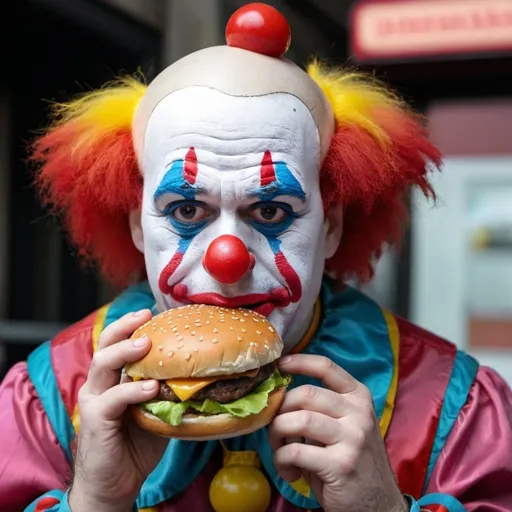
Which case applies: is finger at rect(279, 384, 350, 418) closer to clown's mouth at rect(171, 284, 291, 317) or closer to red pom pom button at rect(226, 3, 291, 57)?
clown's mouth at rect(171, 284, 291, 317)

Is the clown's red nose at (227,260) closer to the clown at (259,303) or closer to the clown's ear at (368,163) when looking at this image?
the clown at (259,303)

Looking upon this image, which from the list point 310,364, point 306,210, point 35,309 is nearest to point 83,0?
point 35,309

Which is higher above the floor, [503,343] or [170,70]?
[170,70]

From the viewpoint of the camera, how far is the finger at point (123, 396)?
4.26ft

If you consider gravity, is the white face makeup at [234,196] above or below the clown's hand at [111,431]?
above

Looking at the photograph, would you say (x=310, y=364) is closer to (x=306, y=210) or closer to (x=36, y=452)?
(x=306, y=210)

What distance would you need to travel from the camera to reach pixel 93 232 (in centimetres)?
179

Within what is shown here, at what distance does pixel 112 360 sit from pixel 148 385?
0.27 ft

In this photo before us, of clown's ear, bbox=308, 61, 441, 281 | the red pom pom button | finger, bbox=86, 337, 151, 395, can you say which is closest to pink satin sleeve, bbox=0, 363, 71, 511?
finger, bbox=86, 337, 151, 395

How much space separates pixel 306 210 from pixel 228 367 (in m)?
0.37

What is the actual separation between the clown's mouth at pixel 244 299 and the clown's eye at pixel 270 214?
133 mm

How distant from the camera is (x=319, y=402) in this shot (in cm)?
133

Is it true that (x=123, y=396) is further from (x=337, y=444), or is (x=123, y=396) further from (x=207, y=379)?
(x=337, y=444)

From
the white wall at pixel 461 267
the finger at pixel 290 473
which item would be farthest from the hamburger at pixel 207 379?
the white wall at pixel 461 267
